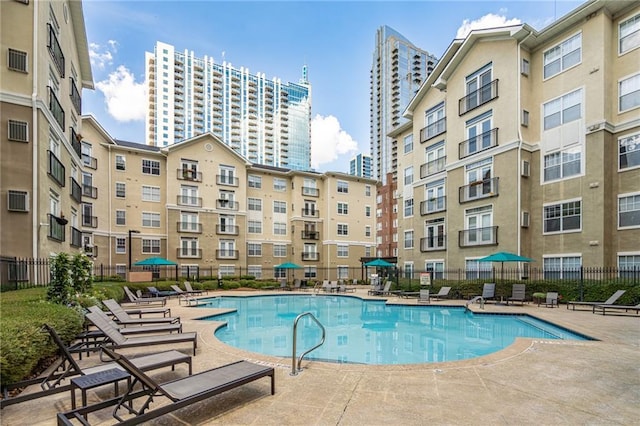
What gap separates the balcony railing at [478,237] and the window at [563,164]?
13.3ft

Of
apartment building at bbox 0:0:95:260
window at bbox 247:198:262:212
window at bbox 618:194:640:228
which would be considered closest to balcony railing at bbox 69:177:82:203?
apartment building at bbox 0:0:95:260

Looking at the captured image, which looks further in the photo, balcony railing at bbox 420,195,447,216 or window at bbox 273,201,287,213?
window at bbox 273,201,287,213

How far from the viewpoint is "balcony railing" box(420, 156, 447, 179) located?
24.2m

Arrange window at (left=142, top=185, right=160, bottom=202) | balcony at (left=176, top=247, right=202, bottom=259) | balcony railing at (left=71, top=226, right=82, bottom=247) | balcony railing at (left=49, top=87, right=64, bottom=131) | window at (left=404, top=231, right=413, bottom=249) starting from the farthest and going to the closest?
window at (left=142, top=185, right=160, bottom=202) < balcony at (left=176, top=247, right=202, bottom=259) < window at (left=404, top=231, right=413, bottom=249) < balcony railing at (left=71, top=226, right=82, bottom=247) < balcony railing at (left=49, top=87, right=64, bottom=131)

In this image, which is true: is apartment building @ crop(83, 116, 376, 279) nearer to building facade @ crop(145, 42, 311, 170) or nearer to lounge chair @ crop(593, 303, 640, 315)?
lounge chair @ crop(593, 303, 640, 315)

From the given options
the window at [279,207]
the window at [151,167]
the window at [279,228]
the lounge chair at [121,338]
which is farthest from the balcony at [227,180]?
the lounge chair at [121,338]

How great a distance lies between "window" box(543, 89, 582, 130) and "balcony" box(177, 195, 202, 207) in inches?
1128

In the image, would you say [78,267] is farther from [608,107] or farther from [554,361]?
[608,107]

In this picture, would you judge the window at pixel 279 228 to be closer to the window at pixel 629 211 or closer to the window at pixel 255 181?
the window at pixel 255 181

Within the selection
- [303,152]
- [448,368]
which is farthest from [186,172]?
[303,152]

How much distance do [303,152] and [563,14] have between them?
9375 cm

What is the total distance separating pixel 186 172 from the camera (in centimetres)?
3222

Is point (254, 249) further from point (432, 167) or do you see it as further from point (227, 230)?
point (432, 167)

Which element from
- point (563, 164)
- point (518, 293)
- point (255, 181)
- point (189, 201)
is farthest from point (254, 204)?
point (563, 164)
